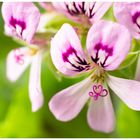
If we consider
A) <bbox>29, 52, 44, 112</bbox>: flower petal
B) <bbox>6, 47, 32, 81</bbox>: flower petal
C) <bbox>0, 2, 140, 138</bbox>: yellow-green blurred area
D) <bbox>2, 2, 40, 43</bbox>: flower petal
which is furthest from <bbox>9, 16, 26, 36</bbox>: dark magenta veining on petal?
<bbox>0, 2, 140, 138</bbox>: yellow-green blurred area

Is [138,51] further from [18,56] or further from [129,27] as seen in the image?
[18,56]

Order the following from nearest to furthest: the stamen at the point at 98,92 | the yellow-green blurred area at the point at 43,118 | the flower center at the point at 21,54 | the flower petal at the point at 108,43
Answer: the flower petal at the point at 108,43, the stamen at the point at 98,92, the flower center at the point at 21,54, the yellow-green blurred area at the point at 43,118

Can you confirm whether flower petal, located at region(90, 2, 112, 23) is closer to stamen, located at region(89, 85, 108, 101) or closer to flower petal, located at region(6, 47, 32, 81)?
stamen, located at region(89, 85, 108, 101)

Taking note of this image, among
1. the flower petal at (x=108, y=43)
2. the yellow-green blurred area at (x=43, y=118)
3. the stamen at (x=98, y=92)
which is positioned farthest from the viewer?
the yellow-green blurred area at (x=43, y=118)

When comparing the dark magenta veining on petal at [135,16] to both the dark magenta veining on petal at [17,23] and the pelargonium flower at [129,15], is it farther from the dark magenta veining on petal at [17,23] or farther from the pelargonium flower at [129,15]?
the dark magenta veining on petal at [17,23]

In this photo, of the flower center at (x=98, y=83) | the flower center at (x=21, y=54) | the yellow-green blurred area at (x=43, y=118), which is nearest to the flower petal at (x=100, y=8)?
the flower center at (x=98, y=83)

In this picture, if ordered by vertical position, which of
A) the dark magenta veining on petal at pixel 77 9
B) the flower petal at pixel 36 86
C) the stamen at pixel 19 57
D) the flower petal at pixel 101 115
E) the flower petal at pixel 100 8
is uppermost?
the flower petal at pixel 100 8

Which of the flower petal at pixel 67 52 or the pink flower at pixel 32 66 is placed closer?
the flower petal at pixel 67 52
